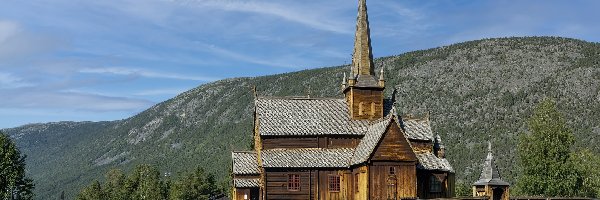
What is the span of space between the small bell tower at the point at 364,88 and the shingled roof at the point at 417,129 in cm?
215

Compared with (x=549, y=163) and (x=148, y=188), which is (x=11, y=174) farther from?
(x=549, y=163)

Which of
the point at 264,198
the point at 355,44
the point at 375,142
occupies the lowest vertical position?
the point at 264,198

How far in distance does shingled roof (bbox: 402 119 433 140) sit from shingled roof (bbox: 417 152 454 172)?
4.25ft

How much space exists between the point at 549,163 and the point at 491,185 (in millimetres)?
19278

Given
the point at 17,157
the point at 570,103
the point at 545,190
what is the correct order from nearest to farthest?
the point at 545,190, the point at 17,157, the point at 570,103

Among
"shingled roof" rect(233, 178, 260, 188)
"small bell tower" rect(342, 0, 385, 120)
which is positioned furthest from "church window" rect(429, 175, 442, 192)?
"shingled roof" rect(233, 178, 260, 188)

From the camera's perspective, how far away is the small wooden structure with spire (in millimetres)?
51094

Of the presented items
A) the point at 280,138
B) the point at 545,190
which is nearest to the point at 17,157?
the point at 280,138

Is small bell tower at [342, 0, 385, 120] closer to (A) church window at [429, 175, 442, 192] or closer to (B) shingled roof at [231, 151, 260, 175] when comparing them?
(A) church window at [429, 175, 442, 192]

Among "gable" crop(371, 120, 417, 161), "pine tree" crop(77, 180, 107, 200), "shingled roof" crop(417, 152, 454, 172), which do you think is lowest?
"pine tree" crop(77, 180, 107, 200)

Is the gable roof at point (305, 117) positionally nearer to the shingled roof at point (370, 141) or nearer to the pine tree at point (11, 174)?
the shingled roof at point (370, 141)

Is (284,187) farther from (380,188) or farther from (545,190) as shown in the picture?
(545,190)

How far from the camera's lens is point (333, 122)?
6000 centimetres

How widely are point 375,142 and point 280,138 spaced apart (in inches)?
317
